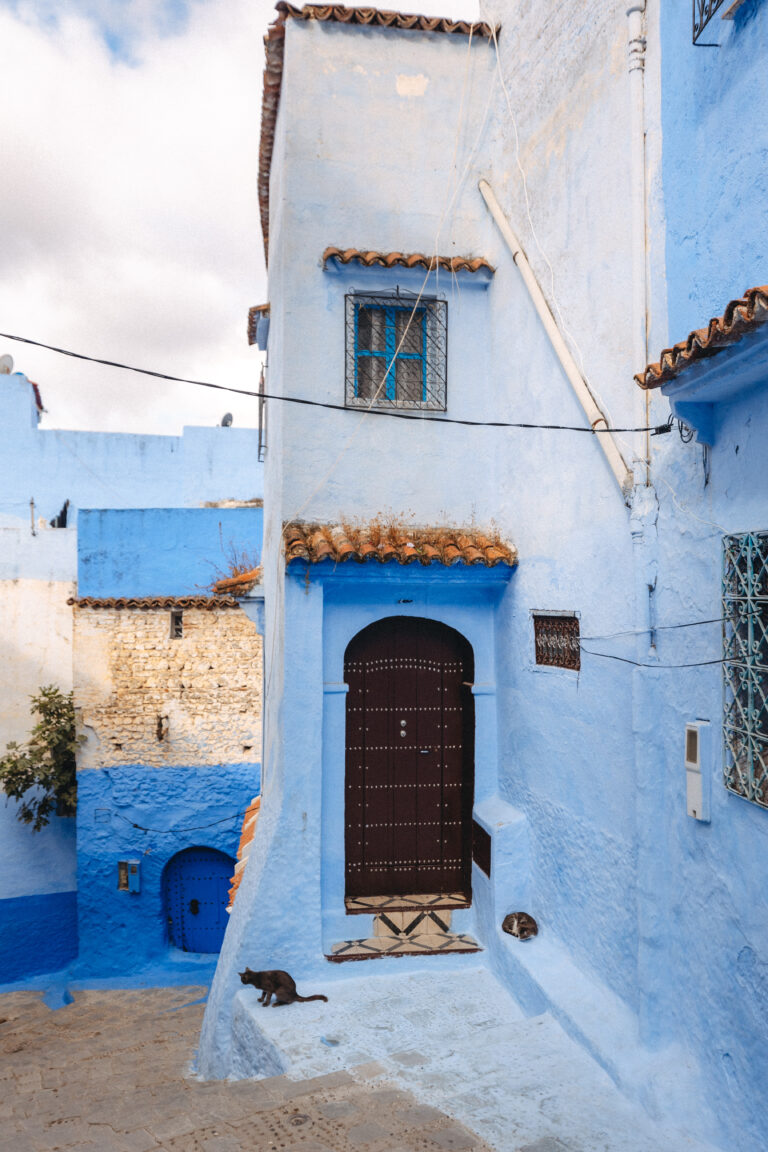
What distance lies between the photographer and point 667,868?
5.18 m

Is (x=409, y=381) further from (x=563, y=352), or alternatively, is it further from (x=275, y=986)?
(x=275, y=986)

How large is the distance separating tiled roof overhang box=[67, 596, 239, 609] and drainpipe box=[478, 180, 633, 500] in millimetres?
7171

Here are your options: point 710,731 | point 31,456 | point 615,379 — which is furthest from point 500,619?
point 31,456

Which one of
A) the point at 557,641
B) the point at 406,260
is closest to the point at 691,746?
the point at 557,641

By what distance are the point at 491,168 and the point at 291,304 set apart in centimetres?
247

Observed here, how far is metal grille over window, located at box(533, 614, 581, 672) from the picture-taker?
6484 mm

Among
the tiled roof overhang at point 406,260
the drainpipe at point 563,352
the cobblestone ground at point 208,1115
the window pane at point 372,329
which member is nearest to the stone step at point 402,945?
the cobblestone ground at point 208,1115

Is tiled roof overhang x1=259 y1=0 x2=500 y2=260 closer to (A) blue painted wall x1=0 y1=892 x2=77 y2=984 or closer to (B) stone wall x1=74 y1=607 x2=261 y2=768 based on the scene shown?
(B) stone wall x1=74 y1=607 x2=261 y2=768

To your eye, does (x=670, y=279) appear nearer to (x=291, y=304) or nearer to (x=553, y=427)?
(x=553, y=427)

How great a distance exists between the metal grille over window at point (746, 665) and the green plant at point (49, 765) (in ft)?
35.0

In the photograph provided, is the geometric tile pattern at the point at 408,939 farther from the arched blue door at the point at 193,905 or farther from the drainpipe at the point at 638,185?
the arched blue door at the point at 193,905

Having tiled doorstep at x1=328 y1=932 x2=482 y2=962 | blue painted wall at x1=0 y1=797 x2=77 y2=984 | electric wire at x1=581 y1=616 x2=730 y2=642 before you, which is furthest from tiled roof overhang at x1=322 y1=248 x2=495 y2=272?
blue painted wall at x1=0 y1=797 x2=77 y2=984

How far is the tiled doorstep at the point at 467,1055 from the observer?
15.6 feet

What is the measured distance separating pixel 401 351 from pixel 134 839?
8.93 m
